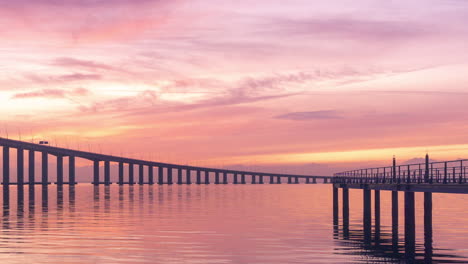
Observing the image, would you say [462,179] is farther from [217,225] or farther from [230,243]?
[217,225]

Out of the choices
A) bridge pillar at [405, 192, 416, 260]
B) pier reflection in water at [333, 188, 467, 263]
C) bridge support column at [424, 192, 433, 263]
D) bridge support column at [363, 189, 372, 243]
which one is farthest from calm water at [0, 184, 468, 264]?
bridge support column at [363, 189, 372, 243]

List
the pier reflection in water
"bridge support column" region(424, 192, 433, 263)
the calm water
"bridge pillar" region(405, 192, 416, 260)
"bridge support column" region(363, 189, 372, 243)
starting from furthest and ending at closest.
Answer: "bridge support column" region(363, 189, 372, 243) < "bridge support column" region(424, 192, 433, 263) < "bridge pillar" region(405, 192, 416, 260) < the pier reflection in water < the calm water

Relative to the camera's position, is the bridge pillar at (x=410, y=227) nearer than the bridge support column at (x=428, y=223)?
Yes

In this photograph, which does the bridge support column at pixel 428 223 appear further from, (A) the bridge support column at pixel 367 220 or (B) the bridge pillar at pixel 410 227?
(A) the bridge support column at pixel 367 220

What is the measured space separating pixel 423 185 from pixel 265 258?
14194 millimetres

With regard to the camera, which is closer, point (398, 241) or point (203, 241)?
point (203, 241)

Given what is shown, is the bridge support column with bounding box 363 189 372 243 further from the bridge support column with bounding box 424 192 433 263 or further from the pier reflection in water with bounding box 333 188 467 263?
the bridge support column with bounding box 424 192 433 263

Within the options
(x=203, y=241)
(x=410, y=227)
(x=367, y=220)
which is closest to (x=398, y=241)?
(x=410, y=227)

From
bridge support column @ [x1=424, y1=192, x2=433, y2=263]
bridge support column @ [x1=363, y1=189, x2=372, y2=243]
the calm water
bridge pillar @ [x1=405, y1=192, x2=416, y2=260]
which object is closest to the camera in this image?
the calm water

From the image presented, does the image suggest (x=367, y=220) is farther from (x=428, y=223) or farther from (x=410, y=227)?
(x=410, y=227)

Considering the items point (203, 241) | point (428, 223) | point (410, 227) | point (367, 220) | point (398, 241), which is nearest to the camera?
point (203, 241)

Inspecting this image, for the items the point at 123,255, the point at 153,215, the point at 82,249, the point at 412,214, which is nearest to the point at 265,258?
the point at 123,255

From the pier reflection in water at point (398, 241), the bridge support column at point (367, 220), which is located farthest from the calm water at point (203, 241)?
the bridge support column at point (367, 220)

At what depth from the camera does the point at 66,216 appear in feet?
269
